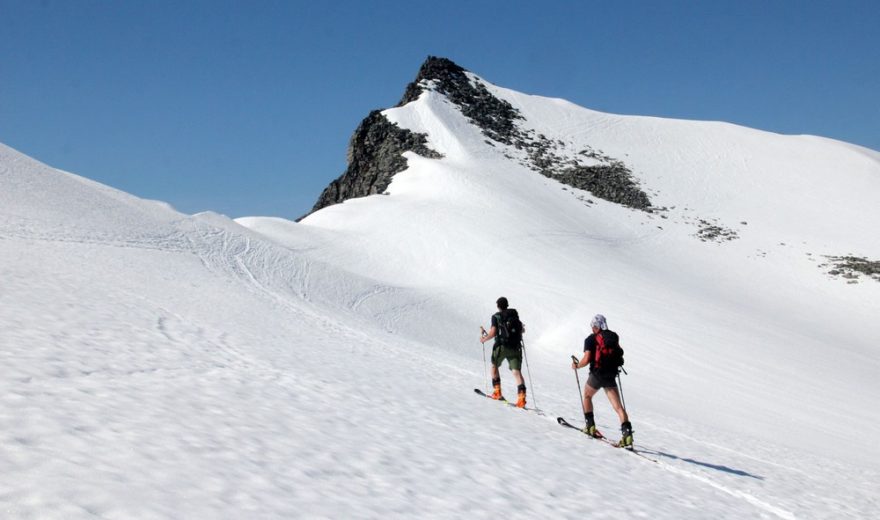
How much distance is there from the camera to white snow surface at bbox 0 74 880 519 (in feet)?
17.9

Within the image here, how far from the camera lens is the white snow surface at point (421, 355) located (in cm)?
546

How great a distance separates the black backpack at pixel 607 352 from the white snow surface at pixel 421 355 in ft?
4.38

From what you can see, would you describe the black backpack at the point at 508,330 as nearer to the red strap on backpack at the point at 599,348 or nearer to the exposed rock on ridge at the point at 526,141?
the red strap on backpack at the point at 599,348

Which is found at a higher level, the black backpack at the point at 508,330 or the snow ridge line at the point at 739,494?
the black backpack at the point at 508,330

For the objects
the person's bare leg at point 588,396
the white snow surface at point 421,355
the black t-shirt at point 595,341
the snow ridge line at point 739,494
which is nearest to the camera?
the white snow surface at point 421,355

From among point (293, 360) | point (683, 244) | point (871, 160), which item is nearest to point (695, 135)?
point (871, 160)

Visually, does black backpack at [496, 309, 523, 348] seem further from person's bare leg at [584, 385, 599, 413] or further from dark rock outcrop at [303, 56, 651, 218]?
dark rock outcrop at [303, 56, 651, 218]

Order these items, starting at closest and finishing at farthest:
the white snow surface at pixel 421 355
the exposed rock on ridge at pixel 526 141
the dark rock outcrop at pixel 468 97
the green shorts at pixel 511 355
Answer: the white snow surface at pixel 421 355, the green shorts at pixel 511 355, the exposed rock on ridge at pixel 526 141, the dark rock outcrop at pixel 468 97

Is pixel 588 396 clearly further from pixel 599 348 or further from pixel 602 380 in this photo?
pixel 599 348

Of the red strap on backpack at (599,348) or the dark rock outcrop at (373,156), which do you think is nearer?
the red strap on backpack at (599,348)

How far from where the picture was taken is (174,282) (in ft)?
58.5

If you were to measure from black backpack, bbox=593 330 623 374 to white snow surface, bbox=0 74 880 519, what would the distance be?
1.33 metres

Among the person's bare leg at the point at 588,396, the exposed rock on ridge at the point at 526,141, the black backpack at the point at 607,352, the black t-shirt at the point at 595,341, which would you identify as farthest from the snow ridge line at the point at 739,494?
the exposed rock on ridge at the point at 526,141

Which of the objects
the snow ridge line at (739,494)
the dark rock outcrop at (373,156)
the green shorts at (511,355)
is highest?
the dark rock outcrop at (373,156)
